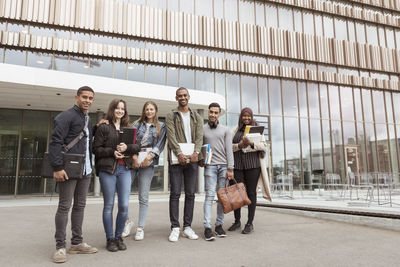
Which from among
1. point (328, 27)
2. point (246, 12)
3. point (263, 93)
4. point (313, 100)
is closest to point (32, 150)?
point (263, 93)

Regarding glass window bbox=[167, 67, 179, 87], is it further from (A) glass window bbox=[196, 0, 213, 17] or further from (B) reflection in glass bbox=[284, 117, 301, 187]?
(B) reflection in glass bbox=[284, 117, 301, 187]

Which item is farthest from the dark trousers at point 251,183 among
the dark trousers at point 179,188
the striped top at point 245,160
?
the dark trousers at point 179,188

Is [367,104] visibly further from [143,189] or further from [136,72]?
[143,189]

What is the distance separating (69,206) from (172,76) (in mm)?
10930

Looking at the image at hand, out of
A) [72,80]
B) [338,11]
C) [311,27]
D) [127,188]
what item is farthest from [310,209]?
[338,11]

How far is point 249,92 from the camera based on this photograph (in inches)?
563

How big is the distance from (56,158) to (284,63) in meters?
14.8

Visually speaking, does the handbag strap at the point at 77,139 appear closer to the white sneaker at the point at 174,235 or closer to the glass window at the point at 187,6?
the white sneaker at the point at 174,235

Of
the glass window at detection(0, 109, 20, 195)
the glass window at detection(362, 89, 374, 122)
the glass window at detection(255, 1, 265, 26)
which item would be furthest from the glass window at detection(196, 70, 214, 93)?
the glass window at detection(362, 89, 374, 122)

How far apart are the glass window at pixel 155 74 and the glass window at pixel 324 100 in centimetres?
950

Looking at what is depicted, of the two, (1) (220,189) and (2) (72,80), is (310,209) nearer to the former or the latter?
(1) (220,189)

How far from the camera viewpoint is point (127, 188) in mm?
2973

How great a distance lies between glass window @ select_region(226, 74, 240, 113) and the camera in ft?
45.2

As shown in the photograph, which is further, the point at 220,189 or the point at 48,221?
the point at 48,221
